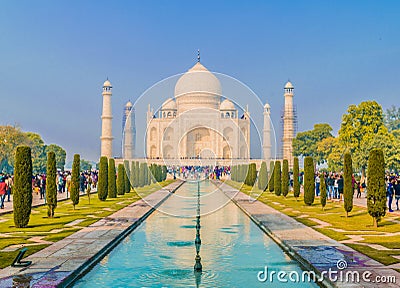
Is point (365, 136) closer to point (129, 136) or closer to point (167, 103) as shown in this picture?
point (167, 103)

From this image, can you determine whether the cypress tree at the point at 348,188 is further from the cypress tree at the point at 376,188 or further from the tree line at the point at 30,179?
the tree line at the point at 30,179

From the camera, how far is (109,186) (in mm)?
16531

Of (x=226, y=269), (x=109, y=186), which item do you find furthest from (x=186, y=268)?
(x=109, y=186)

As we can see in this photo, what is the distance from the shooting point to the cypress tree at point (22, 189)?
9188 millimetres

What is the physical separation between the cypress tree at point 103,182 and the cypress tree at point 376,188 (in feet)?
28.5

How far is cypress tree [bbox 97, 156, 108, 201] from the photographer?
15.7 m

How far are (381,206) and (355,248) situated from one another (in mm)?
2617

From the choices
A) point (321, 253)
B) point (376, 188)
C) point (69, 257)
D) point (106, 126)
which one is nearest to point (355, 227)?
point (376, 188)

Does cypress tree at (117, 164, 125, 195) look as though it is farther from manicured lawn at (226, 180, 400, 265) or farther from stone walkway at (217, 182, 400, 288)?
stone walkway at (217, 182, 400, 288)

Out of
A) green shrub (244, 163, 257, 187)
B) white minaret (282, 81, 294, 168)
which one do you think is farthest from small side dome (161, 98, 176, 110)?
white minaret (282, 81, 294, 168)

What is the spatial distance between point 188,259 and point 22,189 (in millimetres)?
4255

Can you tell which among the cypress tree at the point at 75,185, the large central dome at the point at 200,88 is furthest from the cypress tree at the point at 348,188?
the cypress tree at the point at 75,185

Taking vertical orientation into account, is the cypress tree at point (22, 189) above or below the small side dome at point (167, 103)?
below

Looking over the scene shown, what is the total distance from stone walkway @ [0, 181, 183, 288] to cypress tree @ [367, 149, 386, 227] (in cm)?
424
